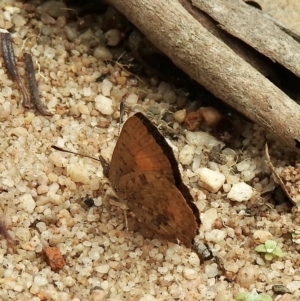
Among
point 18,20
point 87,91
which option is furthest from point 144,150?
point 18,20

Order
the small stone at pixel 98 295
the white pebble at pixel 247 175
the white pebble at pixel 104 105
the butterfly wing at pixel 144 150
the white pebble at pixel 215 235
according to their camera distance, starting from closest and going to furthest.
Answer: the butterfly wing at pixel 144 150
the small stone at pixel 98 295
the white pebble at pixel 215 235
the white pebble at pixel 247 175
the white pebble at pixel 104 105

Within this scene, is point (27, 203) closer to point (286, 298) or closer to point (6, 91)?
point (6, 91)

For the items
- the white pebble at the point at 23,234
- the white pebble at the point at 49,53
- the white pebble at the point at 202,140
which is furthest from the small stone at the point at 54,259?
the white pebble at the point at 49,53

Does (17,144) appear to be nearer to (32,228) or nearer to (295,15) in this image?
(32,228)

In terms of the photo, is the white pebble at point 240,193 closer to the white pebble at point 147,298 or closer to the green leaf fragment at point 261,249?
the green leaf fragment at point 261,249

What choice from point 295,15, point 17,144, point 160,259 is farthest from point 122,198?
point 295,15

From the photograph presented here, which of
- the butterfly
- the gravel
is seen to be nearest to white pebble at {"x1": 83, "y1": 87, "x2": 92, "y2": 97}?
the gravel

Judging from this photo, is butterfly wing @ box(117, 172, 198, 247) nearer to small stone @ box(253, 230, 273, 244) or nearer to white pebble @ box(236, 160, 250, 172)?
small stone @ box(253, 230, 273, 244)

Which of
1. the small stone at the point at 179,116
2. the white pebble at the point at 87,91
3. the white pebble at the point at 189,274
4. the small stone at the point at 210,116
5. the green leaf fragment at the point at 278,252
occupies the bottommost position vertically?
the white pebble at the point at 189,274
